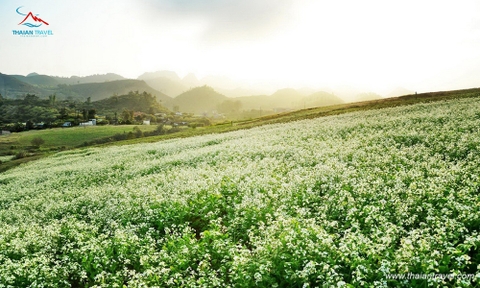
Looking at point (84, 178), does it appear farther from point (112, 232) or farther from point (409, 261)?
point (409, 261)

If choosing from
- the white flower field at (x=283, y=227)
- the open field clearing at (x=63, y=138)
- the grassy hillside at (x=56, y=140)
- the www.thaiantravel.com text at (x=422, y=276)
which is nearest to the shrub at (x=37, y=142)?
the grassy hillside at (x=56, y=140)

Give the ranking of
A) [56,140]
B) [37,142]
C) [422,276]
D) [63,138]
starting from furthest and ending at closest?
[63,138] < [56,140] < [37,142] < [422,276]

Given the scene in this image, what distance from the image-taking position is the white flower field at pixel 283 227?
8219 mm

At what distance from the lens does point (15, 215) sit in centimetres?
2159

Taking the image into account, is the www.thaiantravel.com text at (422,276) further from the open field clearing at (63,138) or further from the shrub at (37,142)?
the shrub at (37,142)

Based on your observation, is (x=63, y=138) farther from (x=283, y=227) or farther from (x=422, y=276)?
(x=422, y=276)

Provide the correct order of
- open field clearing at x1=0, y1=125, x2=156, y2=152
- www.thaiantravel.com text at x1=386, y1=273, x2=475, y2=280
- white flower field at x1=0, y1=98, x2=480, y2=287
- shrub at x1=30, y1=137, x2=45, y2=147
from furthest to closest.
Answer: open field clearing at x1=0, y1=125, x2=156, y2=152 → shrub at x1=30, y1=137, x2=45, y2=147 → white flower field at x1=0, y1=98, x2=480, y2=287 → www.thaiantravel.com text at x1=386, y1=273, x2=475, y2=280

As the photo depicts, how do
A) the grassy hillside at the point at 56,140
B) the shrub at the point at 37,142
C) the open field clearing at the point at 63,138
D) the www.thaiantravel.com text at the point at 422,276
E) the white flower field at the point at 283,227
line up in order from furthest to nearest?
the open field clearing at the point at 63,138 → the shrub at the point at 37,142 → the grassy hillside at the point at 56,140 → the white flower field at the point at 283,227 → the www.thaiantravel.com text at the point at 422,276

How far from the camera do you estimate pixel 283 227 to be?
10.9 m

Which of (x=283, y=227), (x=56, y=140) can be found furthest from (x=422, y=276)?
(x=56, y=140)

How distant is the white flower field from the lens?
8.22 meters

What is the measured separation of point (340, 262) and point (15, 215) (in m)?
23.6

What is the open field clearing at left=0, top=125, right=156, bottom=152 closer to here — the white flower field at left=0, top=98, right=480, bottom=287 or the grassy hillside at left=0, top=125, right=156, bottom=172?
the grassy hillside at left=0, top=125, right=156, bottom=172

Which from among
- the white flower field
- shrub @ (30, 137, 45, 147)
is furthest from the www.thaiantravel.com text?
shrub @ (30, 137, 45, 147)
